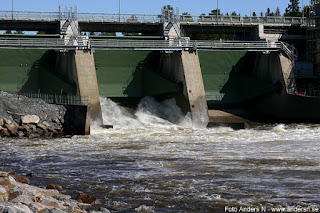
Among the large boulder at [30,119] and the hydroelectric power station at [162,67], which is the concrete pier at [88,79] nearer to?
the hydroelectric power station at [162,67]

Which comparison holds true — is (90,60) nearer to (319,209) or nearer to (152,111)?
(152,111)

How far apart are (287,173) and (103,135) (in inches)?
565

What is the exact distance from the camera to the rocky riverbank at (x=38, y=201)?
9906mm

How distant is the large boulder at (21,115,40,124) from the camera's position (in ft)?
92.4

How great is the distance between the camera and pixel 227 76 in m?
41.3

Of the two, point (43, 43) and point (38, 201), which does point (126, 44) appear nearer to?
point (43, 43)

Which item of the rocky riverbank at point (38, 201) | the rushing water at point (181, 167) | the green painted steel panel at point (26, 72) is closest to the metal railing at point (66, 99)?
the green painted steel panel at point (26, 72)

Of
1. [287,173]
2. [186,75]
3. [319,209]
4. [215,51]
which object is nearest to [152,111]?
[186,75]

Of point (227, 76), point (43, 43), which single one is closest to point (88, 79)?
point (43, 43)

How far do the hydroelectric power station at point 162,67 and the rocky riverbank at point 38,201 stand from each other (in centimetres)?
2077

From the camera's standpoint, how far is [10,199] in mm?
10891

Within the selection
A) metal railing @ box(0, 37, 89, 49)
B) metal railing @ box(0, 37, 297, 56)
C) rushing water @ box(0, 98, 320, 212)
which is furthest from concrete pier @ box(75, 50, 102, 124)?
rushing water @ box(0, 98, 320, 212)

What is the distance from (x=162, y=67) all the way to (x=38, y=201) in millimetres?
28709

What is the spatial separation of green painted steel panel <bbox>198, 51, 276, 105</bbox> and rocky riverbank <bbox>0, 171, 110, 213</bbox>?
28.5 meters
